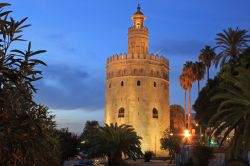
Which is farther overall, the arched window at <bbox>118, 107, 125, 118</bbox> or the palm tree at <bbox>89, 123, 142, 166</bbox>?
the arched window at <bbox>118, 107, 125, 118</bbox>

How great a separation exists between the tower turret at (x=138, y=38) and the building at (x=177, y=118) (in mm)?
16015

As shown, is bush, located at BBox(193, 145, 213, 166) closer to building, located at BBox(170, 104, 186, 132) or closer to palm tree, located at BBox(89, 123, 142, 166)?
palm tree, located at BBox(89, 123, 142, 166)

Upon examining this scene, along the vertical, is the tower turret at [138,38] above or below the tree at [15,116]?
above

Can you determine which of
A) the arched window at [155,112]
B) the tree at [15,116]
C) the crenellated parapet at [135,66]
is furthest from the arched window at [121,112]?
the tree at [15,116]

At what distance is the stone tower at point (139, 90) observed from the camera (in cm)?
5462

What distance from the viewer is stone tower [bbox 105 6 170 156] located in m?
54.6

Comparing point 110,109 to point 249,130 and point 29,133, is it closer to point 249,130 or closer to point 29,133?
point 249,130

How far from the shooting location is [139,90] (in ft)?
181

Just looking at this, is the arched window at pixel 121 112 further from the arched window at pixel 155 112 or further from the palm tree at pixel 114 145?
the palm tree at pixel 114 145

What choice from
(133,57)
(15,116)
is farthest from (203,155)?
(133,57)

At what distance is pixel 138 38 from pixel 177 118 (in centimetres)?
1842

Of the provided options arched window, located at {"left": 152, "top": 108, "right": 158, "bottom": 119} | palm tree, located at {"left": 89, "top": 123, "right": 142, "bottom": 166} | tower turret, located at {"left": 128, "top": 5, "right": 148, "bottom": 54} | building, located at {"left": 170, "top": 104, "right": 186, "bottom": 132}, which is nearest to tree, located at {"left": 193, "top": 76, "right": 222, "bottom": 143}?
palm tree, located at {"left": 89, "top": 123, "right": 142, "bottom": 166}

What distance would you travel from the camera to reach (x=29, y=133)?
773 centimetres

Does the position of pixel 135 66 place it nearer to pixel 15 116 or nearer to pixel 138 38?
pixel 138 38
